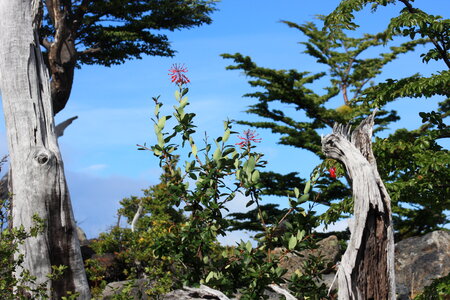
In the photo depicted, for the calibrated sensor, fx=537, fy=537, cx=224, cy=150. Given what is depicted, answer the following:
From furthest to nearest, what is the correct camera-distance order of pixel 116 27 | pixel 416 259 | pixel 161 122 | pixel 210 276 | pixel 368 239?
pixel 116 27 → pixel 416 259 → pixel 161 122 → pixel 368 239 → pixel 210 276

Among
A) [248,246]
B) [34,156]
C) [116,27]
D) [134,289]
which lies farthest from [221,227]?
[116,27]

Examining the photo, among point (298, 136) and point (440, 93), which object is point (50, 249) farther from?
point (298, 136)

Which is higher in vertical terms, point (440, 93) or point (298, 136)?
point (298, 136)

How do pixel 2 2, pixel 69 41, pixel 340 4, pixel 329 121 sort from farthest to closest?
1. pixel 329 121
2. pixel 69 41
3. pixel 340 4
4. pixel 2 2

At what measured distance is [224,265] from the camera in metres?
5.05

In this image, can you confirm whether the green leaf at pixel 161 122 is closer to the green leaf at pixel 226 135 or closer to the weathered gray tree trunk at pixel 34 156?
the green leaf at pixel 226 135

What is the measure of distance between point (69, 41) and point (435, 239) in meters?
12.7

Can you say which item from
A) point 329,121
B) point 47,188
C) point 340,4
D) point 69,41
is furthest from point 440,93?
point 69,41

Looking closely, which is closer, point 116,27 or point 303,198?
point 303,198

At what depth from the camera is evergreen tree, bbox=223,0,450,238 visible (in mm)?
8555

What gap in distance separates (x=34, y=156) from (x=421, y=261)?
9374 mm

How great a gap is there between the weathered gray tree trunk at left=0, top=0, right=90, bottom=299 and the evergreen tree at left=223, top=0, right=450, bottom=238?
4.21 metres

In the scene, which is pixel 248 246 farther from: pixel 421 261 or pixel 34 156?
pixel 421 261

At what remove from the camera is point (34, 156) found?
778cm
